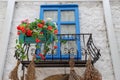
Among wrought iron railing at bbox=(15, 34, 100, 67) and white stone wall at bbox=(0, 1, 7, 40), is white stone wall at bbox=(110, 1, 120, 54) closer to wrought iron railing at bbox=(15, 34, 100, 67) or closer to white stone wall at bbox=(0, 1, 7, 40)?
wrought iron railing at bbox=(15, 34, 100, 67)

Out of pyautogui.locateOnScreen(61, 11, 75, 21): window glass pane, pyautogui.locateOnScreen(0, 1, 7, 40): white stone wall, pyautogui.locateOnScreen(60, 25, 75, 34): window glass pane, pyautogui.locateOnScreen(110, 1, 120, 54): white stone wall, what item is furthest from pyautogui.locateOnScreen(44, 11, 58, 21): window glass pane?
pyautogui.locateOnScreen(110, 1, 120, 54): white stone wall

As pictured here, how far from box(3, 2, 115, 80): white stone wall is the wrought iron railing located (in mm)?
221

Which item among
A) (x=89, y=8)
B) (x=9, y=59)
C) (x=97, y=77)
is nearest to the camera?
(x=97, y=77)

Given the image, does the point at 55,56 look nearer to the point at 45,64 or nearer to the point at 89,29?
the point at 45,64

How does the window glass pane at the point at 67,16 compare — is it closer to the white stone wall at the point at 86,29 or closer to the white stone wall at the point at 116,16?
the white stone wall at the point at 86,29

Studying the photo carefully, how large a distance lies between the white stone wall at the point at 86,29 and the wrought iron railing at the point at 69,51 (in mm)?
221

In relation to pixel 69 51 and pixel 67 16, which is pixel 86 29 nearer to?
pixel 67 16

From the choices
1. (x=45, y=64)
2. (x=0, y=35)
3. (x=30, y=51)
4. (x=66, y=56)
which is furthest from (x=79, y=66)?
(x=0, y=35)

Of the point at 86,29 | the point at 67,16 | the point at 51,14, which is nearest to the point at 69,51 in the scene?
the point at 86,29

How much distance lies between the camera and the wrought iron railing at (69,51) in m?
4.40

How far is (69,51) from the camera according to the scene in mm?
4434

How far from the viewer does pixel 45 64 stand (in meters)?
4.45

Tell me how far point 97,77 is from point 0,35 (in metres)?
2.79

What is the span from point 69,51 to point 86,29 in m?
1.01
